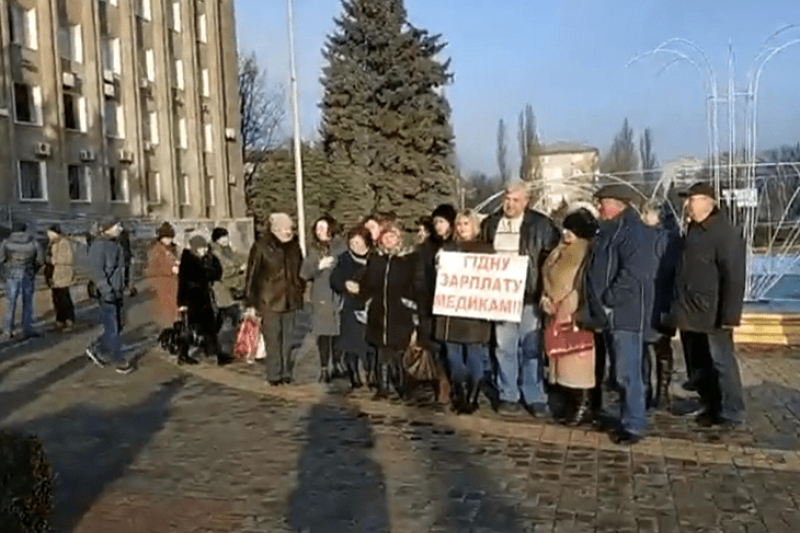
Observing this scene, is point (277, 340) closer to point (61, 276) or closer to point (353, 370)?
point (353, 370)

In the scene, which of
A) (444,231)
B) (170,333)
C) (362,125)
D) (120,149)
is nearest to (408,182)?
(362,125)

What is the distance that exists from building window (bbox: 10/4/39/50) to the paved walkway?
29805 millimetres

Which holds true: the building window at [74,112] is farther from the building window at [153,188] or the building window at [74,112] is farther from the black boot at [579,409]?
the black boot at [579,409]

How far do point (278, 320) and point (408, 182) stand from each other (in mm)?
40184

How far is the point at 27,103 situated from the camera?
121ft

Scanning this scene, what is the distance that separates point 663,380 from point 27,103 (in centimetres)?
3343

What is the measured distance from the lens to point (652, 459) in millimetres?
7047

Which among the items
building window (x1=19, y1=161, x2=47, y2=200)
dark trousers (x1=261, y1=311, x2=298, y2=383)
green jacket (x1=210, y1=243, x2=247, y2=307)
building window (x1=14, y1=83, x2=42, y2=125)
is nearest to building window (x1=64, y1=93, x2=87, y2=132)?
building window (x1=14, y1=83, x2=42, y2=125)

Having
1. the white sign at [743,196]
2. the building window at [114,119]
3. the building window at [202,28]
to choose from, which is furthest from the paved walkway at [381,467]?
the building window at [202,28]

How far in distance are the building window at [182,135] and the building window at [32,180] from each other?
12.6 metres

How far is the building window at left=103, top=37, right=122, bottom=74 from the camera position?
4312cm

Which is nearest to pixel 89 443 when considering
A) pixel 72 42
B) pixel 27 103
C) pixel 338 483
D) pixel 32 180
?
pixel 338 483

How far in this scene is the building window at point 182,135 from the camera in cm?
4938

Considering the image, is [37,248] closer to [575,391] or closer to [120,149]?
[575,391]
